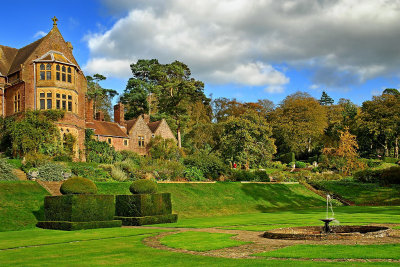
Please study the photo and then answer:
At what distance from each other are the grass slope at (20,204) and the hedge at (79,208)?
156 cm

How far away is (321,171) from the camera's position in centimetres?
5197

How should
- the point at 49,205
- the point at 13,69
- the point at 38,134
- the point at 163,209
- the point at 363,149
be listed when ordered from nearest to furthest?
the point at 49,205 < the point at 163,209 < the point at 38,134 < the point at 13,69 < the point at 363,149

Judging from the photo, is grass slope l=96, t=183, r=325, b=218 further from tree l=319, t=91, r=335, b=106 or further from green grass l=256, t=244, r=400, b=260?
tree l=319, t=91, r=335, b=106

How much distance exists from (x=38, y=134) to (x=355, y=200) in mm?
27588

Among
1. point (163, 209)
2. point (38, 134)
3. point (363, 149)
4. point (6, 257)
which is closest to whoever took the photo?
point (6, 257)

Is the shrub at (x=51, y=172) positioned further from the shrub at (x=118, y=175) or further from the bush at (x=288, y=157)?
the bush at (x=288, y=157)

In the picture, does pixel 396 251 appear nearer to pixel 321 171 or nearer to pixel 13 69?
pixel 13 69

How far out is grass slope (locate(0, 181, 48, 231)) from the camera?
789 inches

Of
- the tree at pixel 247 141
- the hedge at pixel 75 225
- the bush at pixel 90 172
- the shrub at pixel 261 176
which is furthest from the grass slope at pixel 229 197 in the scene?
the tree at pixel 247 141

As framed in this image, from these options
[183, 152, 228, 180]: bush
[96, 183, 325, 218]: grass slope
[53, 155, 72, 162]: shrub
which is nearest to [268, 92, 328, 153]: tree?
[96, 183, 325, 218]: grass slope

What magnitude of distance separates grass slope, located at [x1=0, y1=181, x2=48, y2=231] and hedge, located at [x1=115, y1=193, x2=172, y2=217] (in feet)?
13.6

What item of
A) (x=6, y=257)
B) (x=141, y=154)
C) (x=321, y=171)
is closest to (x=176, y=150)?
(x=141, y=154)

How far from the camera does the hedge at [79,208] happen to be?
62.0 feet

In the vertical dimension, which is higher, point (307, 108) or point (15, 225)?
point (307, 108)
